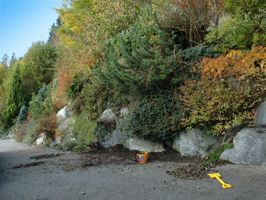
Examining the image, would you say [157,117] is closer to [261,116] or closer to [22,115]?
[261,116]

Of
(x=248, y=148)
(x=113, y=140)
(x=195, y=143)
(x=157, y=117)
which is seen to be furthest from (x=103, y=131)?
(x=248, y=148)

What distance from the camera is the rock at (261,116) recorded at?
4.05 m

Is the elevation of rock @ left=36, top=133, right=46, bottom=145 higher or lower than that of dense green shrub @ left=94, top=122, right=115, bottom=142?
lower

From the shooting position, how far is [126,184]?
3.30m

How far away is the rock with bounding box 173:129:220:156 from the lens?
16.0 feet

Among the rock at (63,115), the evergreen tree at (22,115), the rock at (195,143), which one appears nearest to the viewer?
the rock at (195,143)

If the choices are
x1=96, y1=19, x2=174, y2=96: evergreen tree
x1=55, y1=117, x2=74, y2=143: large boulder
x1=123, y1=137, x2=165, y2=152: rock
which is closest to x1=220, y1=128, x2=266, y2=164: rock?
x1=123, y1=137, x2=165, y2=152: rock

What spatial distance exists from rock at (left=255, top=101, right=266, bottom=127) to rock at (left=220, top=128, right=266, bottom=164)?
5.2 inches

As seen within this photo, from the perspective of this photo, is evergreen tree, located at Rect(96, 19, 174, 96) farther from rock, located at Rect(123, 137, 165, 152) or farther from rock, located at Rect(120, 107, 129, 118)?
rock, located at Rect(123, 137, 165, 152)

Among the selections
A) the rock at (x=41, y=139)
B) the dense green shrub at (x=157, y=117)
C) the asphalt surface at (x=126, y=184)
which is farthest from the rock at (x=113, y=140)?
the rock at (x=41, y=139)

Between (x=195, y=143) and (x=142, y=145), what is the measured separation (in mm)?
1663

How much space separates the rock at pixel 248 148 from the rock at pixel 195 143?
0.65m

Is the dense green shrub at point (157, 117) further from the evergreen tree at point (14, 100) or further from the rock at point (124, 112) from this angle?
the evergreen tree at point (14, 100)

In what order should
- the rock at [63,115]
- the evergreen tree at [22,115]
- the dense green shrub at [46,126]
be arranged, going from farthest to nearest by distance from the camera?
1. the evergreen tree at [22,115]
2. the rock at [63,115]
3. the dense green shrub at [46,126]
